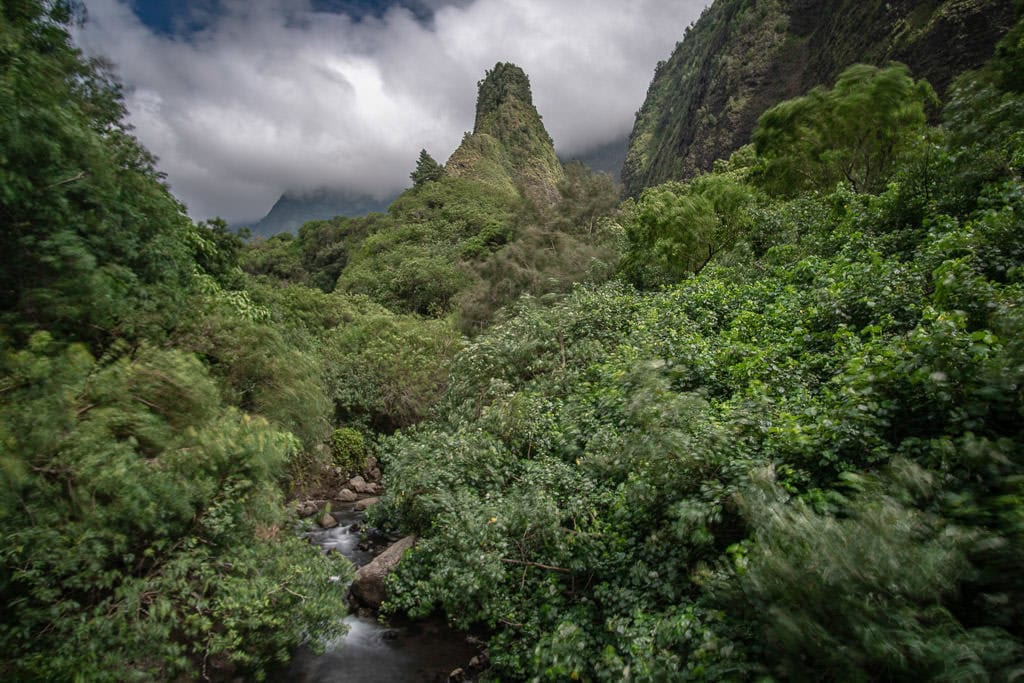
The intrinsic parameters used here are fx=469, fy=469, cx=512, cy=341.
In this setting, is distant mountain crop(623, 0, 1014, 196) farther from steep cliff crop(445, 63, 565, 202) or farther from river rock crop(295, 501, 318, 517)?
river rock crop(295, 501, 318, 517)

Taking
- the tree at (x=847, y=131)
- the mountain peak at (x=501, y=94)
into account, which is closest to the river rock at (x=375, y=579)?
the tree at (x=847, y=131)

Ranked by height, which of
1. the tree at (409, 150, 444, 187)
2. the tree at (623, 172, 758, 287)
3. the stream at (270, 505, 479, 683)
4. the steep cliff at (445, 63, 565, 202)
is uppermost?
the steep cliff at (445, 63, 565, 202)

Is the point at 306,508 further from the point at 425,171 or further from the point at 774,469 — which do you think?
the point at 425,171

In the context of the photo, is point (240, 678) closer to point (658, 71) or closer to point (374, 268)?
point (374, 268)

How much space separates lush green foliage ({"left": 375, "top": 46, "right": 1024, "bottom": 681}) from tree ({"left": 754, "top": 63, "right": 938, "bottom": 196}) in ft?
11.5

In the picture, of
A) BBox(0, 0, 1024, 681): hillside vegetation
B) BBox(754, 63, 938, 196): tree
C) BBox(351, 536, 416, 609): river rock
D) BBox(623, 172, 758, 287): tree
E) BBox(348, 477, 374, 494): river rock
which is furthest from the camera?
BBox(348, 477, 374, 494): river rock

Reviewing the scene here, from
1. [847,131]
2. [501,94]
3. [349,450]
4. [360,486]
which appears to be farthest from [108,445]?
[501,94]

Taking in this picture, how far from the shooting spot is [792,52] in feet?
187

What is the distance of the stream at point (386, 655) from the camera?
850 centimetres

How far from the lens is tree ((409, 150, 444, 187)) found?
6676 centimetres

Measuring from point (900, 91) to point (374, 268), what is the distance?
3910 cm

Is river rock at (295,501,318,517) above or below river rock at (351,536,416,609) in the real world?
below

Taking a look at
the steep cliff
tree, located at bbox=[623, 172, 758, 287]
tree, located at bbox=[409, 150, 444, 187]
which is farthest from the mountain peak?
tree, located at bbox=[623, 172, 758, 287]

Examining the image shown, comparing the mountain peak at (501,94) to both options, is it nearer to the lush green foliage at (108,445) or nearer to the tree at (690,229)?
the tree at (690,229)
